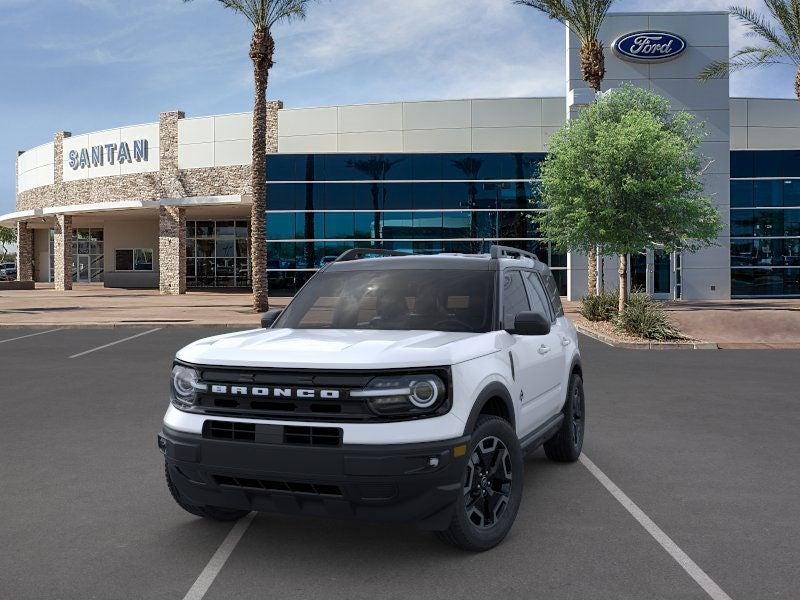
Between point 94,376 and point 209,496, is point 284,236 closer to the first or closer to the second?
point 94,376

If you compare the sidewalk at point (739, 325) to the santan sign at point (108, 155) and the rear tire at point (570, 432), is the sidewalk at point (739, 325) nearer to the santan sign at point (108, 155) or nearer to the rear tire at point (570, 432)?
the rear tire at point (570, 432)

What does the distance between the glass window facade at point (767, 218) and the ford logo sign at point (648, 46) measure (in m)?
6.04

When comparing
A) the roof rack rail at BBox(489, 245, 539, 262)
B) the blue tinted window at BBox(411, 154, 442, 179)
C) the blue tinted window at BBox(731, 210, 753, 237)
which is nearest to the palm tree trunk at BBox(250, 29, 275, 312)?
the blue tinted window at BBox(411, 154, 442, 179)

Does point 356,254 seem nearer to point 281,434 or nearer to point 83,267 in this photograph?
point 281,434

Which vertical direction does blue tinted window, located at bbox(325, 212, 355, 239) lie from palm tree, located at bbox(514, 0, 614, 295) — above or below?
below

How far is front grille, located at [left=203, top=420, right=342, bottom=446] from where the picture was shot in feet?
13.0

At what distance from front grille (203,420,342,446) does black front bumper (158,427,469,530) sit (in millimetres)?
42

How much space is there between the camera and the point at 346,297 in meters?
5.72

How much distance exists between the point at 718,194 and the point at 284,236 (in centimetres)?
2028

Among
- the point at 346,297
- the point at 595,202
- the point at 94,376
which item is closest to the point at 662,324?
the point at 595,202

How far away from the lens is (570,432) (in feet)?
21.3

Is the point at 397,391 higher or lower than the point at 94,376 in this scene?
higher

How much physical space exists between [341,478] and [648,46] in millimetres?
33830

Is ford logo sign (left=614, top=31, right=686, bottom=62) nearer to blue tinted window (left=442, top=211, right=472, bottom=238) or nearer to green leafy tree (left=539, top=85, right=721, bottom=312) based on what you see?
blue tinted window (left=442, top=211, right=472, bottom=238)
